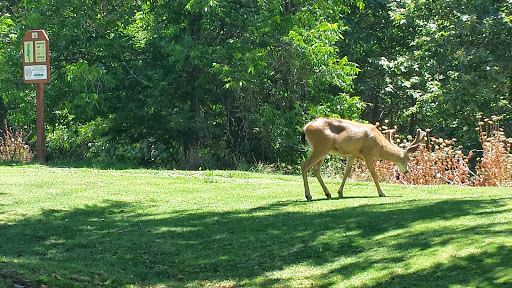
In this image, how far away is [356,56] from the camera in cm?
2755

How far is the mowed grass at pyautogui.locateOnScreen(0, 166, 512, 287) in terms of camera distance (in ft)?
25.2

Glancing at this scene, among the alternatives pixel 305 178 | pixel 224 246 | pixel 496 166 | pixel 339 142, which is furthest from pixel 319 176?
pixel 496 166

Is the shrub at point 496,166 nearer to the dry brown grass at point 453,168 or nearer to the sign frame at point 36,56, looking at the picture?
the dry brown grass at point 453,168

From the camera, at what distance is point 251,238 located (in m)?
9.62

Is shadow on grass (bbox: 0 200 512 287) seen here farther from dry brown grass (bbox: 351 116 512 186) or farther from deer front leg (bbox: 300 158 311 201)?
dry brown grass (bbox: 351 116 512 186)

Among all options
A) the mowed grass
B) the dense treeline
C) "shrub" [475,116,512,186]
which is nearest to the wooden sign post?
the dense treeline

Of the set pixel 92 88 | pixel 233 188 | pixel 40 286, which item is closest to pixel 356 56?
pixel 92 88

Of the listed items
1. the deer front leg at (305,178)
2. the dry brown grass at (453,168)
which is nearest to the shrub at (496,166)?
the dry brown grass at (453,168)

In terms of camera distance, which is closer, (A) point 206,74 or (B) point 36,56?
(B) point 36,56

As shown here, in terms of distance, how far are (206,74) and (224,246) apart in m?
13.0

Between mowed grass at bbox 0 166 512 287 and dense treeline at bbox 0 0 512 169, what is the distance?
7.08 metres

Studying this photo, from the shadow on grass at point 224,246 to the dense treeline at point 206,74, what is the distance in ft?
31.1

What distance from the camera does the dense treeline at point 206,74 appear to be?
20906 mm

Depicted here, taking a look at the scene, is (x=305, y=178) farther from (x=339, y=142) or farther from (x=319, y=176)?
(x=339, y=142)
